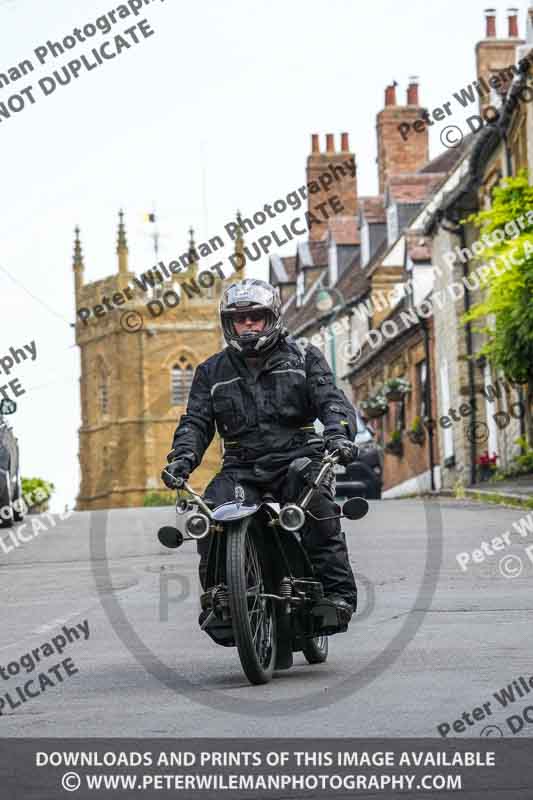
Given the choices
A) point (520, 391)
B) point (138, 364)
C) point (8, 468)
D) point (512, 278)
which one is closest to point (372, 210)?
point (520, 391)

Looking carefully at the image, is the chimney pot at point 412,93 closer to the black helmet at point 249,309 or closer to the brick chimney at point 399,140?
the brick chimney at point 399,140

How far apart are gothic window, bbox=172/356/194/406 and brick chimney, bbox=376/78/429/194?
5250 centimetres

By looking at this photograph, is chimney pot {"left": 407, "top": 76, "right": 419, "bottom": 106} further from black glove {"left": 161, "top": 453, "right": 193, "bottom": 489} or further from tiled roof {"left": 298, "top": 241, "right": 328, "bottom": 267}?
black glove {"left": 161, "top": 453, "right": 193, "bottom": 489}

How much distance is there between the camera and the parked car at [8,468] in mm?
23150

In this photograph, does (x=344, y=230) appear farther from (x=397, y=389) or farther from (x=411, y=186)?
(x=397, y=389)

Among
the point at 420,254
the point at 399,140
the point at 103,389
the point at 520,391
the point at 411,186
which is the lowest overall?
the point at 520,391

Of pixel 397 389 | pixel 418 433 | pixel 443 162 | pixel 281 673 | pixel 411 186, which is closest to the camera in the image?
pixel 281 673

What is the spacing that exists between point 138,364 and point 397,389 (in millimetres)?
66268

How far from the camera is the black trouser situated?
25.8 feet

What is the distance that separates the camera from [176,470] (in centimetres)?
784

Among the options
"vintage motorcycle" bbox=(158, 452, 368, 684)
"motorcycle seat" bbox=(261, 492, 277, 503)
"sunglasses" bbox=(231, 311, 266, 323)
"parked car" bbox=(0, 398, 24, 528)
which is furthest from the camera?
"parked car" bbox=(0, 398, 24, 528)

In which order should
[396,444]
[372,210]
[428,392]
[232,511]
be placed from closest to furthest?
[232,511]
[428,392]
[396,444]
[372,210]

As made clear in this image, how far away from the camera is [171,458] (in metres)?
8.01

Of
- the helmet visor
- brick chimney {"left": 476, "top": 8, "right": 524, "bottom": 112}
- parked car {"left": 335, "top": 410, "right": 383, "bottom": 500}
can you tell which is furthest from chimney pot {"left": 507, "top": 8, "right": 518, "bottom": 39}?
the helmet visor
